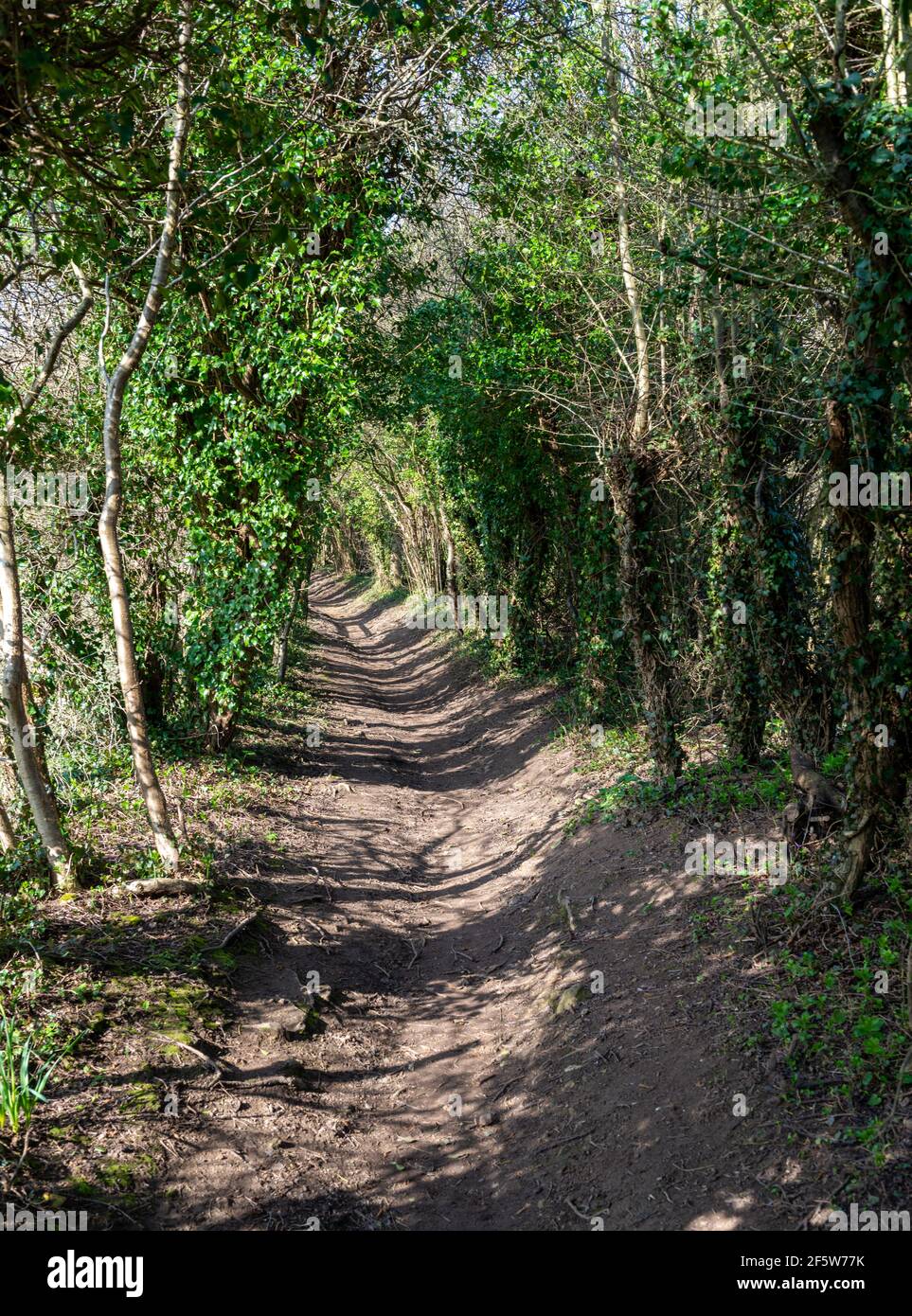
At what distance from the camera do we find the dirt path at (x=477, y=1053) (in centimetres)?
465

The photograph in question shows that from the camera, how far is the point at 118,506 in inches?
288

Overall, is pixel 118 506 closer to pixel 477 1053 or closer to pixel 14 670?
pixel 14 670

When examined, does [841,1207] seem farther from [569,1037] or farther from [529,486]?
[529,486]

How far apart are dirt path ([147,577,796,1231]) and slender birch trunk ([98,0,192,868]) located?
1435 millimetres

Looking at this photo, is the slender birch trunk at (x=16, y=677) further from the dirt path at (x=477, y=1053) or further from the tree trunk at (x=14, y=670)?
the dirt path at (x=477, y=1053)

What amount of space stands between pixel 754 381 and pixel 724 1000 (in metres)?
5.29

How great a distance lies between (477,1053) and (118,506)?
16.6 feet

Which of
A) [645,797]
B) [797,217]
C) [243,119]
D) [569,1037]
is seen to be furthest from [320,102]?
[569,1037]

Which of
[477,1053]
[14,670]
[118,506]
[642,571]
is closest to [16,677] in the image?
[14,670]

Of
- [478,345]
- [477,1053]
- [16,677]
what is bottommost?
[477,1053]

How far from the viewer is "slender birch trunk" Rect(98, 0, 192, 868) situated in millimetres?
6703
